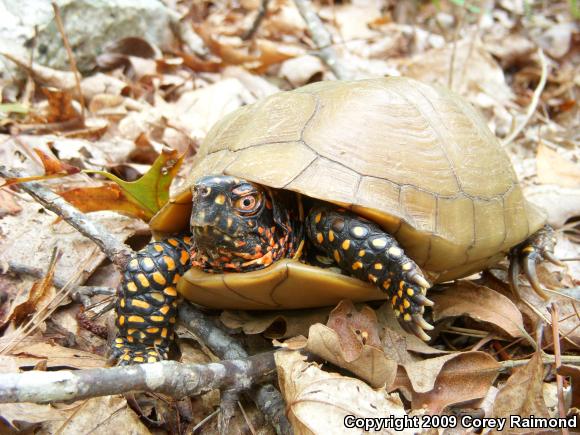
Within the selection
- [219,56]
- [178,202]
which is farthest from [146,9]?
[178,202]

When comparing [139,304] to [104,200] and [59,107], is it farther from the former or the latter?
[59,107]

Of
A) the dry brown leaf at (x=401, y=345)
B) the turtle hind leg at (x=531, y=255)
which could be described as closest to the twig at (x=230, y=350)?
the dry brown leaf at (x=401, y=345)

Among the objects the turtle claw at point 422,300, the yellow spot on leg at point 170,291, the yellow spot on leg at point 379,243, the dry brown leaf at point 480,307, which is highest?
the yellow spot on leg at point 379,243

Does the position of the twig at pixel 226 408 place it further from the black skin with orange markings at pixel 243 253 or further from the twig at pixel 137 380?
the black skin with orange markings at pixel 243 253

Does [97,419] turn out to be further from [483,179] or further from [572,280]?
[572,280]

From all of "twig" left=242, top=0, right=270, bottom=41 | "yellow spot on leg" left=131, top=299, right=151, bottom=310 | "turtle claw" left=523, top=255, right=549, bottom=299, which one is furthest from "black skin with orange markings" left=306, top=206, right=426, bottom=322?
"twig" left=242, top=0, right=270, bottom=41

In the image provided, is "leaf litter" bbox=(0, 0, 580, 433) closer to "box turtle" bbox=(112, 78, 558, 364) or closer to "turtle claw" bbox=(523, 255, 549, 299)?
"turtle claw" bbox=(523, 255, 549, 299)
